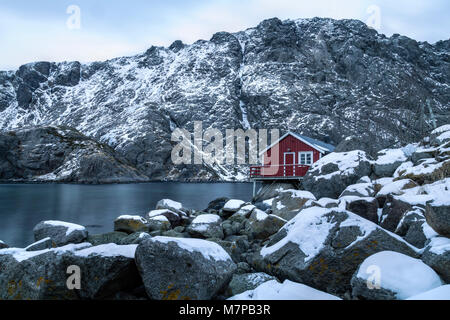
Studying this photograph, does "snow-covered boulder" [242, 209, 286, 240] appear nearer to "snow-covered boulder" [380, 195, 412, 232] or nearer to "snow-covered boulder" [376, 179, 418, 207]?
"snow-covered boulder" [376, 179, 418, 207]

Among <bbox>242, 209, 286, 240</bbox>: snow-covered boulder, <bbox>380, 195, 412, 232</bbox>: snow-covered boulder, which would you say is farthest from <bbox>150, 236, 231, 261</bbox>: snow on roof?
<bbox>242, 209, 286, 240</bbox>: snow-covered boulder

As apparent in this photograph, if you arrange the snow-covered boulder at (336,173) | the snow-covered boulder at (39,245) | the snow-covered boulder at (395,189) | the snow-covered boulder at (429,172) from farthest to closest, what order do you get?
1. the snow-covered boulder at (336,173)
2. the snow-covered boulder at (429,172)
3. the snow-covered boulder at (395,189)
4. the snow-covered boulder at (39,245)

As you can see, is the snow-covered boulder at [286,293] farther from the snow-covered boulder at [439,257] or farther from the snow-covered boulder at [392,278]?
the snow-covered boulder at [439,257]

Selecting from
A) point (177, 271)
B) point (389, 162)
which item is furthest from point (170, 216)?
point (389, 162)

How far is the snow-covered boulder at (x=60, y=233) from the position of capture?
40.7ft

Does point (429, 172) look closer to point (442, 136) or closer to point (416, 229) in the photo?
point (442, 136)

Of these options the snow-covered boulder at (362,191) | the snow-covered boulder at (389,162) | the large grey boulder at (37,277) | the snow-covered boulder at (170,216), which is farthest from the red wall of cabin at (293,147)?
the large grey boulder at (37,277)

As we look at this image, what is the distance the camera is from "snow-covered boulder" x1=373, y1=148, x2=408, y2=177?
1598 cm

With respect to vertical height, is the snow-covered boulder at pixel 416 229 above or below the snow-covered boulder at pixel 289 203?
above

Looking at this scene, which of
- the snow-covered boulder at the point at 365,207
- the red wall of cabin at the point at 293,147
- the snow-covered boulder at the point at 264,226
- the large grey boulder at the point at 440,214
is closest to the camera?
the large grey boulder at the point at 440,214

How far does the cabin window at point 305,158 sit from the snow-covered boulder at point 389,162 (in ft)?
49.4

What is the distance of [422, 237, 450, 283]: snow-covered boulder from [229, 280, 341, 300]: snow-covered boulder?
182 centimetres

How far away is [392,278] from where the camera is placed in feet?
15.0
